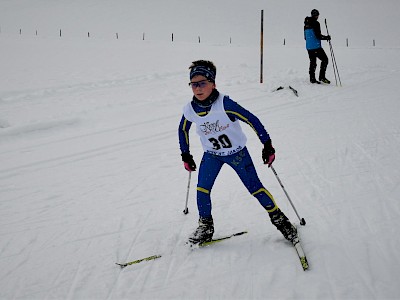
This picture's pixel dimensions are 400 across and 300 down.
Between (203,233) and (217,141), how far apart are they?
1.07m

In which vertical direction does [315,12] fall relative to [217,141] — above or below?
above

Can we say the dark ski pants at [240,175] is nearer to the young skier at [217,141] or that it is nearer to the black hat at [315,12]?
the young skier at [217,141]

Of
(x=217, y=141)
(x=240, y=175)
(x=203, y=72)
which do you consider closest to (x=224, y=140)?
(x=217, y=141)

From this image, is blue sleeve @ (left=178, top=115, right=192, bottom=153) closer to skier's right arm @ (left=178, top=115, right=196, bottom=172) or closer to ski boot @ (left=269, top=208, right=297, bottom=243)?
skier's right arm @ (left=178, top=115, right=196, bottom=172)

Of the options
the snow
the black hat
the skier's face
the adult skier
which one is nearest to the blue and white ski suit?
the skier's face

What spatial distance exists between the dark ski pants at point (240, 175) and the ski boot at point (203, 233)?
0.80 feet

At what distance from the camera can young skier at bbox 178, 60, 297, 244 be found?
8.98 ft

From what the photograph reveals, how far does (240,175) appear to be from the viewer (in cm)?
295

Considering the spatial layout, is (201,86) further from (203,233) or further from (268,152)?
(203,233)

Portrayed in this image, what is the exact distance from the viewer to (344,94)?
8.84m

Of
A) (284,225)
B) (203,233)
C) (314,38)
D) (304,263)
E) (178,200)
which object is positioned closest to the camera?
(304,263)

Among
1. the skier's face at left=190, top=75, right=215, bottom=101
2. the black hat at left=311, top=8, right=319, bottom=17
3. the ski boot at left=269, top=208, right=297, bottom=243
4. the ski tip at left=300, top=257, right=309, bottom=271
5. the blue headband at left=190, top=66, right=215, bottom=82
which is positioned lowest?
the ski tip at left=300, top=257, right=309, bottom=271

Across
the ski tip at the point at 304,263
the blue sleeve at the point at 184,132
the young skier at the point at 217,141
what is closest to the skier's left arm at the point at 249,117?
the young skier at the point at 217,141

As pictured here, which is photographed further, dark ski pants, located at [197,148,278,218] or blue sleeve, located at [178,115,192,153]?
Result: blue sleeve, located at [178,115,192,153]
